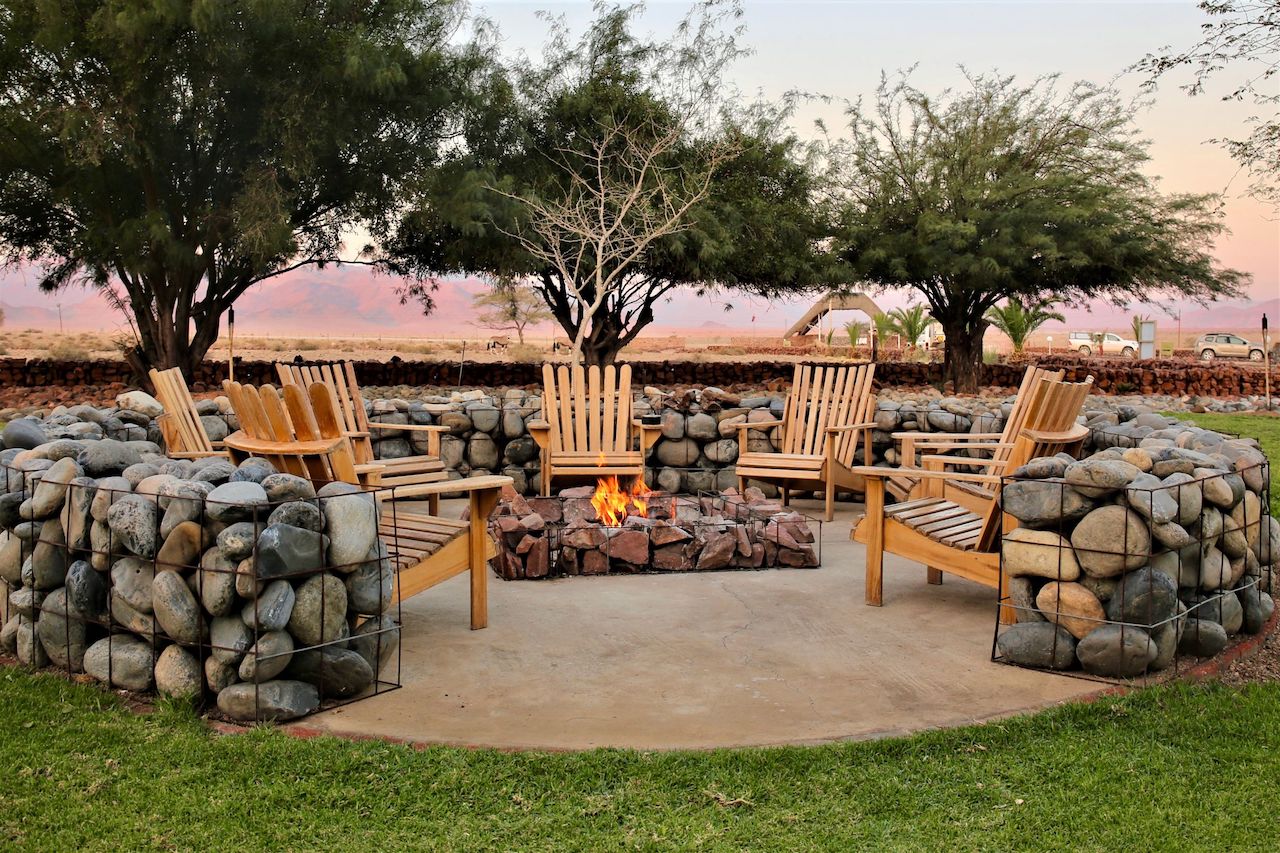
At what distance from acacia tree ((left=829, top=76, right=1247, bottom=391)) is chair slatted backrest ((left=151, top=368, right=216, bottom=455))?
1188 cm

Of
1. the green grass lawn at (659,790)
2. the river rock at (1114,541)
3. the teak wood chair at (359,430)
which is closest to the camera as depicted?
the green grass lawn at (659,790)

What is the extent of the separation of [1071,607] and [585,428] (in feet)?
12.2

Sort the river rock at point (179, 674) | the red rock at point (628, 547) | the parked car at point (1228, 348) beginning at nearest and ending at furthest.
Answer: the river rock at point (179, 674), the red rock at point (628, 547), the parked car at point (1228, 348)

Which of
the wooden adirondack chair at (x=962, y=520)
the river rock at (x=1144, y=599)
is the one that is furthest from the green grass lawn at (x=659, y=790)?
the wooden adirondack chair at (x=962, y=520)

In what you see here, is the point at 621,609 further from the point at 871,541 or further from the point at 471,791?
the point at 471,791

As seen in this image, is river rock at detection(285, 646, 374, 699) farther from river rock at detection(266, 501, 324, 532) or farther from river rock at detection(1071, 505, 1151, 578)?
river rock at detection(1071, 505, 1151, 578)

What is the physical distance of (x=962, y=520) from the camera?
426cm

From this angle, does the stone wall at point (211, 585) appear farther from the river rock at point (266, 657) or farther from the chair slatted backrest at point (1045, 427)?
the chair slatted backrest at point (1045, 427)

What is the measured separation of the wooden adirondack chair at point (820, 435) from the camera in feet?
20.7

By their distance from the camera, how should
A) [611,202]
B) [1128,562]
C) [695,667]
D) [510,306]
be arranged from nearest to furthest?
[1128,562] → [695,667] → [611,202] → [510,306]

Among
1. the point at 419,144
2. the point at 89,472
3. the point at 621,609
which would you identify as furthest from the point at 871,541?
the point at 419,144

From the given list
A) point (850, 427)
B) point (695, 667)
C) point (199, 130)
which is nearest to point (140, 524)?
point (695, 667)

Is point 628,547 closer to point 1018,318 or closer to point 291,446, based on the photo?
Result: point 291,446

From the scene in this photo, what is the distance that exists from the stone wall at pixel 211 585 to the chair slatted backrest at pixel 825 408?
378cm
